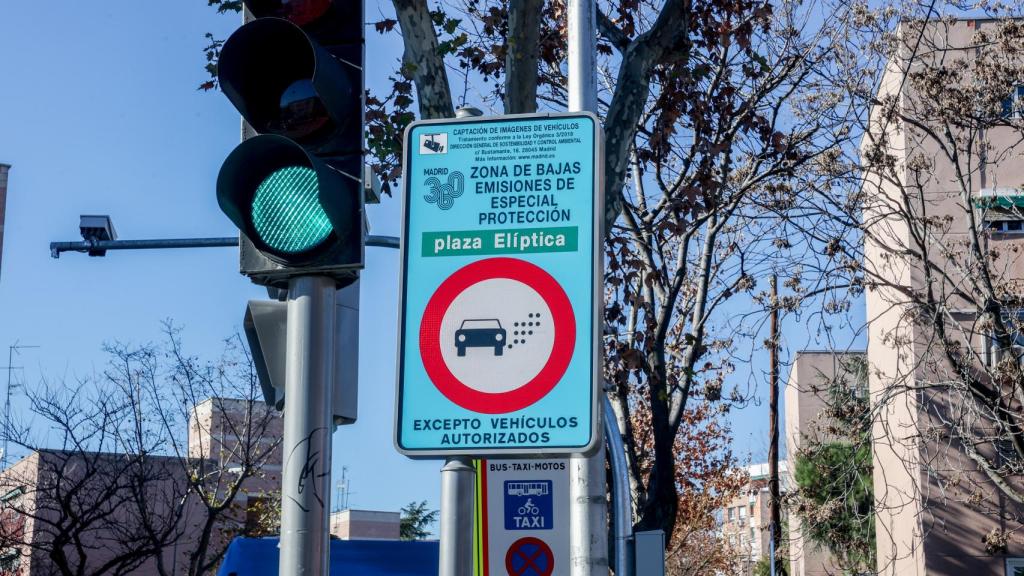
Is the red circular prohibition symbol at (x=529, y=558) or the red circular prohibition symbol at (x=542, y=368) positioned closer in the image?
the red circular prohibition symbol at (x=542, y=368)

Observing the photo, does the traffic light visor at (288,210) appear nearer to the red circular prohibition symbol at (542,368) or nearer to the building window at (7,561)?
the red circular prohibition symbol at (542,368)

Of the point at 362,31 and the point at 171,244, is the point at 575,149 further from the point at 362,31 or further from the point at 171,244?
the point at 171,244

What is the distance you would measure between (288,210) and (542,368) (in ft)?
3.69

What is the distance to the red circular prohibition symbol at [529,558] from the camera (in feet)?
25.0

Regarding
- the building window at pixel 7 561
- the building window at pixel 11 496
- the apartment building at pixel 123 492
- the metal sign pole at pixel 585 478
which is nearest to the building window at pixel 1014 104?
the metal sign pole at pixel 585 478

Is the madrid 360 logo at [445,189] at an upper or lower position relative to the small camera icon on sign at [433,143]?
lower

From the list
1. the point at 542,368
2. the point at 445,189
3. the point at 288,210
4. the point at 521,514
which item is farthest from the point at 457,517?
the point at 521,514

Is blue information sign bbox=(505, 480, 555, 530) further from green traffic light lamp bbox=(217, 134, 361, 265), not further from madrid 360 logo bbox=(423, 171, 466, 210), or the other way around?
madrid 360 logo bbox=(423, 171, 466, 210)

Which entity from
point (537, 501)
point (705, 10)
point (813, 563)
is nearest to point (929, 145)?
point (705, 10)

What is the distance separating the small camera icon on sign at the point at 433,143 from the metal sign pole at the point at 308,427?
2.21 ft

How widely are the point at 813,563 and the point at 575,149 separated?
45.7m

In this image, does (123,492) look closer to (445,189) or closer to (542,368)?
(445,189)

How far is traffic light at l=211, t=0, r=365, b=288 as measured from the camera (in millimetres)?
3670

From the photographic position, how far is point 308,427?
3492 millimetres
